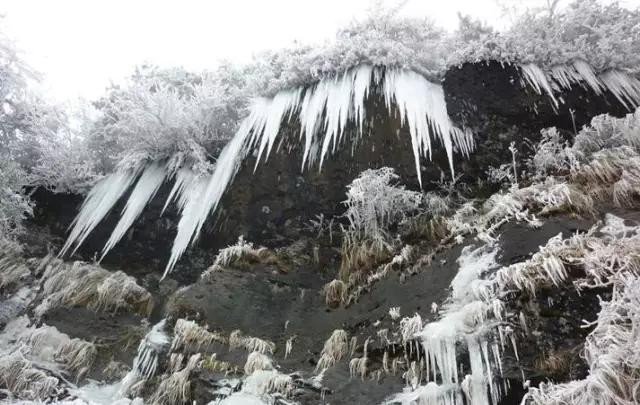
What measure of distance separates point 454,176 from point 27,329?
537 cm

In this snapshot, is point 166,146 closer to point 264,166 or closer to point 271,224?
point 264,166

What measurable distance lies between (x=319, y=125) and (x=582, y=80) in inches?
144

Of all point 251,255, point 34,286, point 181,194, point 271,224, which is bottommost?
point 34,286

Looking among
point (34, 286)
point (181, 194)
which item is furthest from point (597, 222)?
point (34, 286)

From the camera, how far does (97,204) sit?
7062 mm

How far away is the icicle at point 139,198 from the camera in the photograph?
6625mm

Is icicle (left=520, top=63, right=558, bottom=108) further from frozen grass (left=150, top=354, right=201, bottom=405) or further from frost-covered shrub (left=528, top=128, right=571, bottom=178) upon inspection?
frozen grass (left=150, top=354, right=201, bottom=405)

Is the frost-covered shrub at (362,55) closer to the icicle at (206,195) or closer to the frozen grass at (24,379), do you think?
the icicle at (206,195)

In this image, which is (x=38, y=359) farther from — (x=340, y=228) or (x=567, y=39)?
(x=567, y=39)

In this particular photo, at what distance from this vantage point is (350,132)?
6137mm

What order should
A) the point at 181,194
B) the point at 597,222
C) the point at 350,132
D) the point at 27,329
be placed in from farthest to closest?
the point at 181,194
the point at 350,132
the point at 27,329
the point at 597,222

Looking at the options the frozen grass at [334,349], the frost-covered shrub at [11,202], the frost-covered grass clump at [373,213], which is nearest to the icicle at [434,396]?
the frozen grass at [334,349]

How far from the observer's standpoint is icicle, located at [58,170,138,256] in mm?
6809

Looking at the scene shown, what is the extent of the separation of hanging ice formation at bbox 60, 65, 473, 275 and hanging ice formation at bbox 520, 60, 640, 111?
123 centimetres
